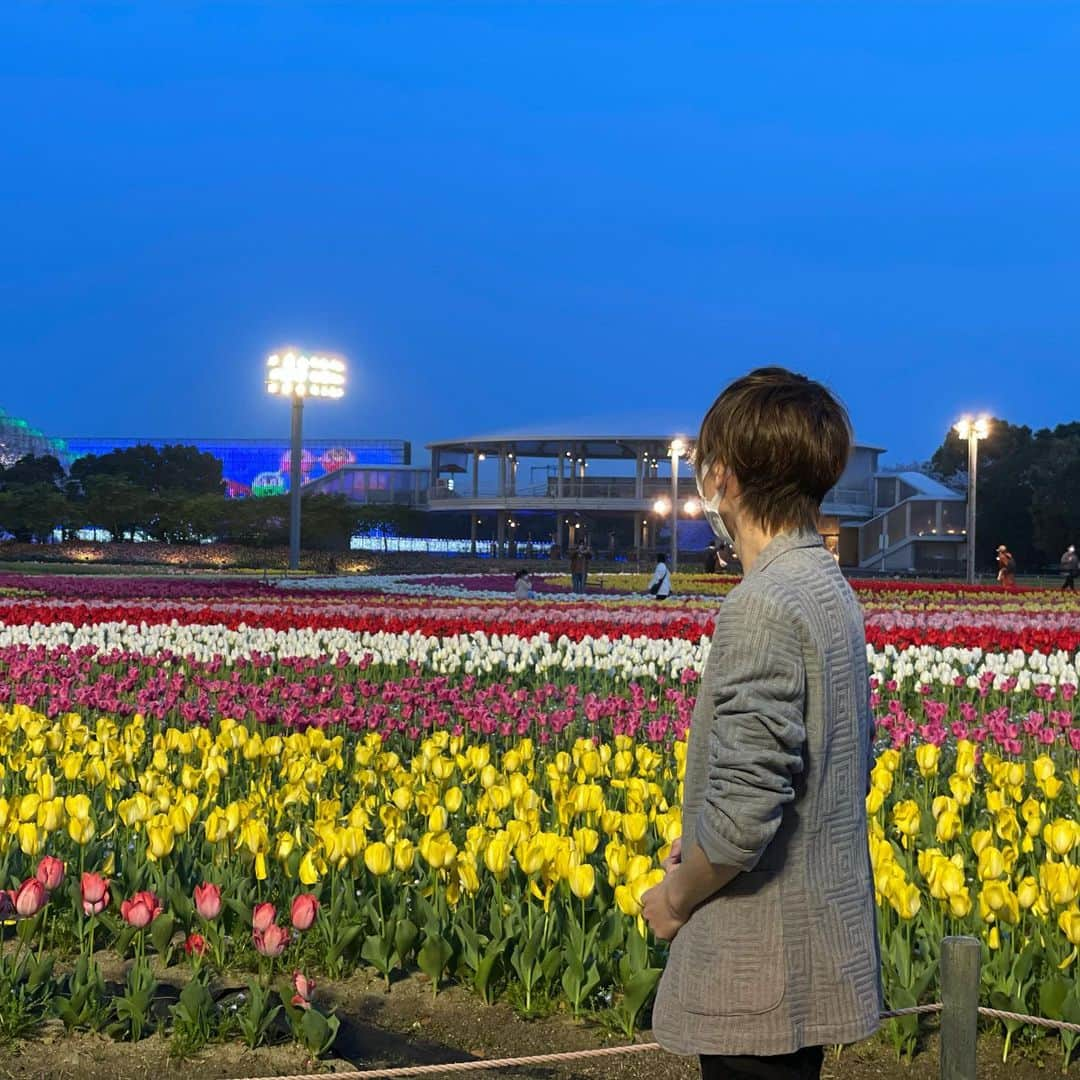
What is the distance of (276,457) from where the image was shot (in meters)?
104

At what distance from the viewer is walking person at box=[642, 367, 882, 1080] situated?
2260 mm

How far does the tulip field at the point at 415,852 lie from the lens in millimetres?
4168

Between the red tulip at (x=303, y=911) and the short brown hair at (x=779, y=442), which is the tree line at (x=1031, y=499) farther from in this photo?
the short brown hair at (x=779, y=442)

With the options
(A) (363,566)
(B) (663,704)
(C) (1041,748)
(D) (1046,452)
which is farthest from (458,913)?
(D) (1046,452)

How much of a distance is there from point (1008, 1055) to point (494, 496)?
69.2 meters

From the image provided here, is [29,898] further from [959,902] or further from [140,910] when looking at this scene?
[959,902]

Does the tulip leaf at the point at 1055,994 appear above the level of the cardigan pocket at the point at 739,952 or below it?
below

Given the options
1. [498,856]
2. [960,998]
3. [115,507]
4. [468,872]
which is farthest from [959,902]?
[115,507]

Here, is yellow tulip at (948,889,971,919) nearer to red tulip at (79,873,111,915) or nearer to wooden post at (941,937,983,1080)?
wooden post at (941,937,983,1080)

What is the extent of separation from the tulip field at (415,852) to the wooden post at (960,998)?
1.09 metres

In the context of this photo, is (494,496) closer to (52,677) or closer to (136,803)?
(52,677)

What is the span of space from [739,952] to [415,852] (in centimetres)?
310

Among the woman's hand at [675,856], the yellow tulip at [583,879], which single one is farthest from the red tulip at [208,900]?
the woman's hand at [675,856]

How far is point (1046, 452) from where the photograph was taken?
62188 millimetres
